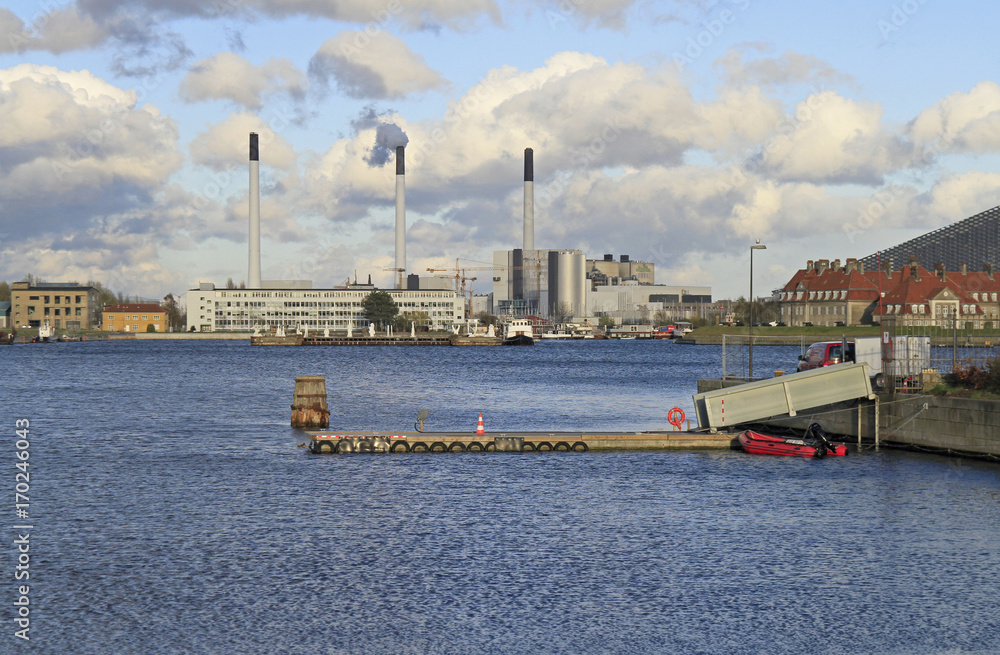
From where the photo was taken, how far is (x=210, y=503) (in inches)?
1233

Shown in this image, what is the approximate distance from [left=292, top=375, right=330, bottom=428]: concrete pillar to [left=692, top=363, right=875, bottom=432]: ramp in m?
19.0

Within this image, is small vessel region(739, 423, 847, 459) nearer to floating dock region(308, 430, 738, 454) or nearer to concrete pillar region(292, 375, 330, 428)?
floating dock region(308, 430, 738, 454)

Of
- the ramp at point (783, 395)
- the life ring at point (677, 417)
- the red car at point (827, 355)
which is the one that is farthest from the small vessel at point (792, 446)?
the red car at point (827, 355)

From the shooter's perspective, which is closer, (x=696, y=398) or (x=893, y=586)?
(x=893, y=586)

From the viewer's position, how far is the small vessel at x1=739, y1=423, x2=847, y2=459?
41.0 metres

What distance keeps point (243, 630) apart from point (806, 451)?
28495 mm

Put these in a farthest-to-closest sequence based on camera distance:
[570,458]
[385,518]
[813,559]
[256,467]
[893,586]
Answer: [570,458] < [256,467] < [385,518] < [813,559] < [893,586]

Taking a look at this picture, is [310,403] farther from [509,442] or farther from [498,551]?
[498,551]

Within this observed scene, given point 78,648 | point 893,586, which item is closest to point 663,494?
point 893,586

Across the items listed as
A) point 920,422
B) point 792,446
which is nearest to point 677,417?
point 792,446

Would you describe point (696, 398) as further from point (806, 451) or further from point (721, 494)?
point (721, 494)

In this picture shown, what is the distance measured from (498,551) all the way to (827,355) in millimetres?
30690

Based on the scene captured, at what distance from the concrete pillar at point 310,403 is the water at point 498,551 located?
10.5 feet

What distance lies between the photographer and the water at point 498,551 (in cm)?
1842
